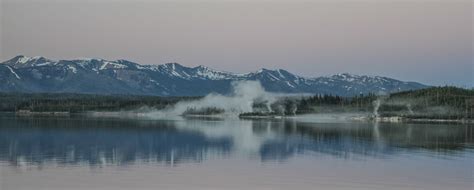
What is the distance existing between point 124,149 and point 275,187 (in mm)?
24517

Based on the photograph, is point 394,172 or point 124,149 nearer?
point 394,172

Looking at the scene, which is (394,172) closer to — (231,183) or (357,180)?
(357,180)

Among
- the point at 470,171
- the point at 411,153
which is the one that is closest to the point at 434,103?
the point at 411,153

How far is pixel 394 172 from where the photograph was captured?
4056 cm

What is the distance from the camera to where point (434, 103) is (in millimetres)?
194500

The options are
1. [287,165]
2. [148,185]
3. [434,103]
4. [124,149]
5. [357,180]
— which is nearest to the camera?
[148,185]

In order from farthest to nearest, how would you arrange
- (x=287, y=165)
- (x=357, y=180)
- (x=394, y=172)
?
1. (x=287, y=165)
2. (x=394, y=172)
3. (x=357, y=180)

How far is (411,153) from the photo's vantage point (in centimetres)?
5525

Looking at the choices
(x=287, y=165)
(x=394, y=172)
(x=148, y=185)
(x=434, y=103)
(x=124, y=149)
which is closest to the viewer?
(x=148, y=185)

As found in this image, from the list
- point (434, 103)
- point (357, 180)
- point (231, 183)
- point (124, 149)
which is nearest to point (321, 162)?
point (357, 180)

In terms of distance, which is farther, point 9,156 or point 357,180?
point 9,156

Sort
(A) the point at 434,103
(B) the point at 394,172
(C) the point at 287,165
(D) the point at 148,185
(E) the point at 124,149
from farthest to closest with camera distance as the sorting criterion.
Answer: (A) the point at 434,103 < (E) the point at 124,149 < (C) the point at 287,165 < (B) the point at 394,172 < (D) the point at 148,185

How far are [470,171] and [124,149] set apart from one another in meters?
27.0

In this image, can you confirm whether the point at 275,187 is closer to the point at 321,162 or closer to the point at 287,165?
the point at 287,165
